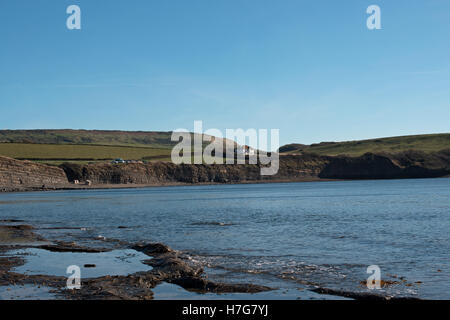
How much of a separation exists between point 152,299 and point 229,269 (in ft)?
17.0

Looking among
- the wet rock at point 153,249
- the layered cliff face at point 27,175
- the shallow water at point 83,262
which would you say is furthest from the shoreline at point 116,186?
the wet rock at point 153,249

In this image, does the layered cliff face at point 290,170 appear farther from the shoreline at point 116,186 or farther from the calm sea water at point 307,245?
the calm sea water at point 307,245

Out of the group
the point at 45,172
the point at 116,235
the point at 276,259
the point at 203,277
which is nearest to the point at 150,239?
the point at 116,235

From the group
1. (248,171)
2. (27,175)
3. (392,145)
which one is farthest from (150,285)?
(392,145)

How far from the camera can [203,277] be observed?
15.8 m

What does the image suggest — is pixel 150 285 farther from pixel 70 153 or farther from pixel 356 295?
pixel 70 153

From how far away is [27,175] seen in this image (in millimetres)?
118125

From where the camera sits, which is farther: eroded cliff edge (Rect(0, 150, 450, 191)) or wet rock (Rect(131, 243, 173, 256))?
eroded cliff edge (Rect(0, 150, 450, 191))

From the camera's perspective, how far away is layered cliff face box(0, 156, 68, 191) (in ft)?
368

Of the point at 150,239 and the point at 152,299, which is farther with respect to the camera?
the point at 150,239

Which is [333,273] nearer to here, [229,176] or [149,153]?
[229,176]

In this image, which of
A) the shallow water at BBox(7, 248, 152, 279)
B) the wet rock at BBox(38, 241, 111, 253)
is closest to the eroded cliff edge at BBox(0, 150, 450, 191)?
the wet rock at BBox(38, 241, 111, 253)

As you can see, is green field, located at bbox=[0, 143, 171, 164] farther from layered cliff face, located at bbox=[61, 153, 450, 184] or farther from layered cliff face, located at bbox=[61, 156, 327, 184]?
layered cliff face, located at bbox=[61, 153, 450, 184]

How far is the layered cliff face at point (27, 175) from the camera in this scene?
112188 millimetres
